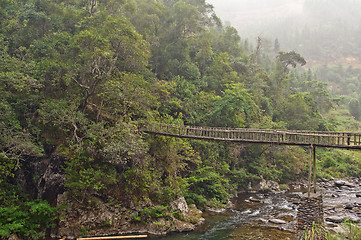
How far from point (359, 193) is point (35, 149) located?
29.0m

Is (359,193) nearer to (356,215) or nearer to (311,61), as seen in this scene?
(356,215)

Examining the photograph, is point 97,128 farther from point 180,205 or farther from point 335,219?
point 335,219

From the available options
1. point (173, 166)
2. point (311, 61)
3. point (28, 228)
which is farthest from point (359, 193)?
point (311, 61)

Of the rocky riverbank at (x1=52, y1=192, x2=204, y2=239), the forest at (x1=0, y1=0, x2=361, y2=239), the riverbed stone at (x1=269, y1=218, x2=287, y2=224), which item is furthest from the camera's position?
the riverbed stone at (x1=269, y1=218, x2=287, y2=224)

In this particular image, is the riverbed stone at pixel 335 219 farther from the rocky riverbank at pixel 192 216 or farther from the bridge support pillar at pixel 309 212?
the bridge support pillar at pixel 309 212

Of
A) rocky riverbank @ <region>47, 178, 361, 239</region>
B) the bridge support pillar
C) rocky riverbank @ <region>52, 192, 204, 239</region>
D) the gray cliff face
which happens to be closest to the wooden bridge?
the bridge support pillar

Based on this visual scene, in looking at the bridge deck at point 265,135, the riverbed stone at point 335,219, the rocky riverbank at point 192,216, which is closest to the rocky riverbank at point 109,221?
the rocky riverbank at point 192,216

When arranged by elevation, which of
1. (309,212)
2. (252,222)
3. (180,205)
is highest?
(309,212)

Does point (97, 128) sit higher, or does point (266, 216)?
point (97, 128)

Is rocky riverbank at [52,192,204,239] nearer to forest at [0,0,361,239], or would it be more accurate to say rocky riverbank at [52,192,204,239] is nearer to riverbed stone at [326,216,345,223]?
forest at [0,0,361,239]

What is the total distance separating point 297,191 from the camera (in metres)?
27.9

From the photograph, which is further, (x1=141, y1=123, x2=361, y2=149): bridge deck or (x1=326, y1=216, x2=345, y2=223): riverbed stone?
(x1=326, y1=216, x2=345, y2=223): riverbed stone

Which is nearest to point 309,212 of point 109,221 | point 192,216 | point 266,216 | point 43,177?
point 266,216

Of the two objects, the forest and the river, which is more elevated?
the forest
